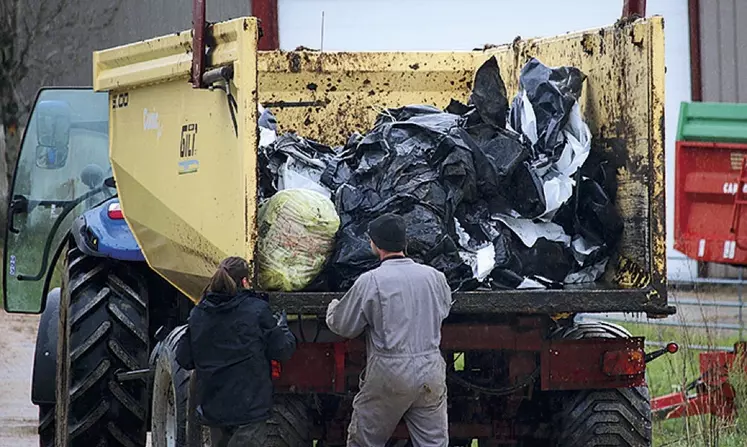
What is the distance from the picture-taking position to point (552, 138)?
690 cm

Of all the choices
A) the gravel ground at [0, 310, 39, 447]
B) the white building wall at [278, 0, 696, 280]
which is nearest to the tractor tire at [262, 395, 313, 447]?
the gravel ground at [0, 310, 39, 447]

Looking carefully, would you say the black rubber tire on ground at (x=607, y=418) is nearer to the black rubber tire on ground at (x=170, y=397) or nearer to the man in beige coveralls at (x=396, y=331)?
the man in beige coveralls at (x=396, y=331)

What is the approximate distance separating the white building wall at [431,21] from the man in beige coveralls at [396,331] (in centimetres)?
1006

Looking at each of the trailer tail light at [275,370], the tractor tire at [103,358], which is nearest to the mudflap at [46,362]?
the tractor tire at [103,358]

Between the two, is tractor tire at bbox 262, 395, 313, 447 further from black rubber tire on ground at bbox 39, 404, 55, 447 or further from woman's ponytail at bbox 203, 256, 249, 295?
black rubber tire on ground at bbox 39, 404, 55, 447

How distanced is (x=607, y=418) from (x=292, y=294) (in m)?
1.67

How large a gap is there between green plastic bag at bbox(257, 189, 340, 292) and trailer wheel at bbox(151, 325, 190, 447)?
64 centimetres

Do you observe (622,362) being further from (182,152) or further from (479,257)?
(182,152)

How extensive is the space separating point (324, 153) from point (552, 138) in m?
1.24

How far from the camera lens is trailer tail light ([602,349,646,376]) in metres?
6.41

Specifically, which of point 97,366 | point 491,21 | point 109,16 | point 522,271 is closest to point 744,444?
point 522,271

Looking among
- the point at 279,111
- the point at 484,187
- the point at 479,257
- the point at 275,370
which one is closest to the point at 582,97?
the point at 484,187

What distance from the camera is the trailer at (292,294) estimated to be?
622 centimetres

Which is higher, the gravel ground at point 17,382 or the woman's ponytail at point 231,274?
the woman's ponytail at point 231,274
